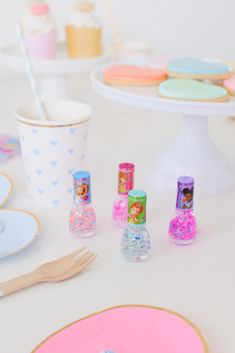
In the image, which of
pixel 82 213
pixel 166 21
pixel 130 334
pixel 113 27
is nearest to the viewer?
pixel 130 334

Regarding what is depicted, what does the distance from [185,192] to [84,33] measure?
707 millimetres

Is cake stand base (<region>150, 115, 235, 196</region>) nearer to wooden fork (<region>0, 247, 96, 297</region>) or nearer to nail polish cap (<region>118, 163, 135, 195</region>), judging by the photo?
nail polish cap (<region>118, 163, 135, 195</region>)

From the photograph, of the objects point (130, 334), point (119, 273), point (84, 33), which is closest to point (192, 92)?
point (119, 273)

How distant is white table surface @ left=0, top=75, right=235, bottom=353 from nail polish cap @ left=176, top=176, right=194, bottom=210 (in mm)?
53

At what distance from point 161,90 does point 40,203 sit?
0.25m

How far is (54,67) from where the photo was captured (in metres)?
1.21

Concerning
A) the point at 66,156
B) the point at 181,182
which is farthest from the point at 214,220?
the point at 66,156

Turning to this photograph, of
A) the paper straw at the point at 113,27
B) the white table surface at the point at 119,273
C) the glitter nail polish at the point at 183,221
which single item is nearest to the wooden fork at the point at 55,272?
the white table surface at the point at 119,273

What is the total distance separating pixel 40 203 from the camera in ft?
2.71

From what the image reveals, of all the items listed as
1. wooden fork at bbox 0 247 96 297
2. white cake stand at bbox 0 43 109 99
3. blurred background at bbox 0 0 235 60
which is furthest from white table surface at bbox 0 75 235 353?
blurred background at bbox 0 0 235 60

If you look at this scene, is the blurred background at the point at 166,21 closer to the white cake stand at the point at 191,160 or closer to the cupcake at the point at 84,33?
the cupcake at the point at 84,33

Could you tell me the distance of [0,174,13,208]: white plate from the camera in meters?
0.80

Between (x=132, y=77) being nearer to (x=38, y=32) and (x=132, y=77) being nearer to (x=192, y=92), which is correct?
(x=192, y=92)

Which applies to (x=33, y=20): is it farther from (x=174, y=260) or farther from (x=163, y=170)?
(x=174, y=260)
